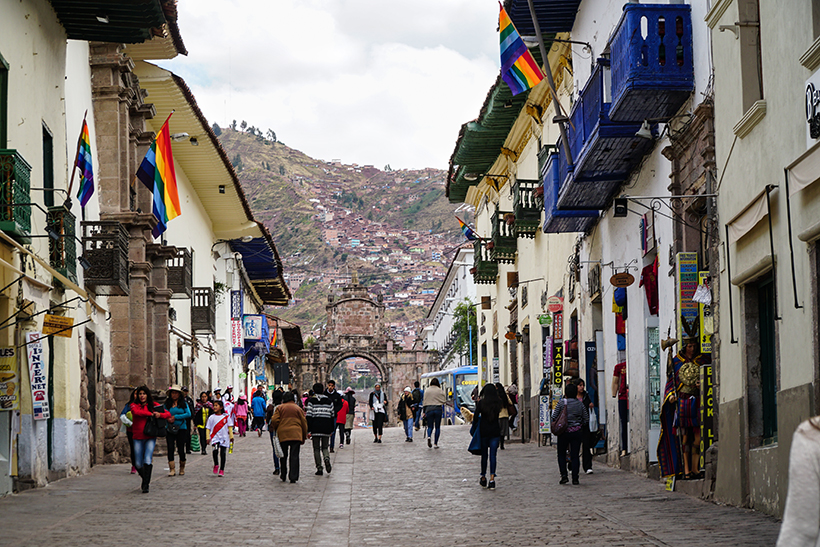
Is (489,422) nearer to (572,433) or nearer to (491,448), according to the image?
(491,448)

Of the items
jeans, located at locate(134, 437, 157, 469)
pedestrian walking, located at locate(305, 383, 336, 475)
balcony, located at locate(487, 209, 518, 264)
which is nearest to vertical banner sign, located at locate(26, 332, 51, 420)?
jeans, located at locate(134, 437, 157, 469)

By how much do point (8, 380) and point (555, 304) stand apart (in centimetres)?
1349

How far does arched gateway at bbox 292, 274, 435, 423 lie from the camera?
85250mm

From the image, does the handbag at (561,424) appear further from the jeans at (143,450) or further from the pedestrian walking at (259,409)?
the pedestrian walking at (259,409)

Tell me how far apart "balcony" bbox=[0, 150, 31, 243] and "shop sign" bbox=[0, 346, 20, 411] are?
1600mm

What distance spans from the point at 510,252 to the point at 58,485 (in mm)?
19415

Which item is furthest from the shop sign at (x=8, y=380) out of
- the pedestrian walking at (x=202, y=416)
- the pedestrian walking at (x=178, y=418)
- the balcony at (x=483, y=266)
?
the balcony at (x=483, y=266)

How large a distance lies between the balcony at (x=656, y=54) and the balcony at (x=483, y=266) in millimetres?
21956

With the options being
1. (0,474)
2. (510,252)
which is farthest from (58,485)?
(510,252)

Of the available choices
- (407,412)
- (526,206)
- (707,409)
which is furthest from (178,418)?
(407,412)

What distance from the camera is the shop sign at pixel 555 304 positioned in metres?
25.4

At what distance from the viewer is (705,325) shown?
13711mm

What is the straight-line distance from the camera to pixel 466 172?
36.8 m

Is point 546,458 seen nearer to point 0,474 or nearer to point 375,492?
point 375,492
